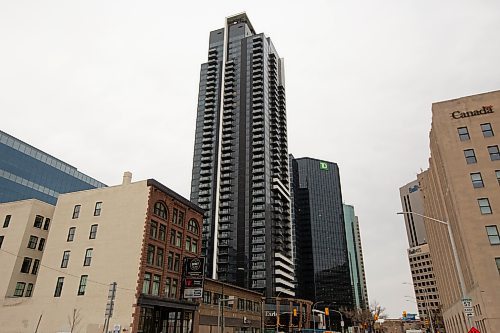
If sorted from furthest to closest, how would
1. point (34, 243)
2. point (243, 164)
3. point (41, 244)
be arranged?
1. point (243, 164)
2. point (41, 244)
3. point (34, 243)

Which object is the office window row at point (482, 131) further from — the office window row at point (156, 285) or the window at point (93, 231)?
the window at point (93, 231)

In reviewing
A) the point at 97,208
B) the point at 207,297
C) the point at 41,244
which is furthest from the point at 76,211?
the point at 207,297

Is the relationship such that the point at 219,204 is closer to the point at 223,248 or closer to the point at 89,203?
the point at 223,248

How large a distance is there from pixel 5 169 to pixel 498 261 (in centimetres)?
10964

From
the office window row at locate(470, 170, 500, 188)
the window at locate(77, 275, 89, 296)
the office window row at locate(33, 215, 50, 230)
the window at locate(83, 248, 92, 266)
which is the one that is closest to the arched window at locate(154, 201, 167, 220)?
the window at locate(83, 248, 92, 266)

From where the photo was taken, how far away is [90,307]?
43.4 meters

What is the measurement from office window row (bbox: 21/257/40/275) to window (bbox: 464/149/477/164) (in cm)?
5851

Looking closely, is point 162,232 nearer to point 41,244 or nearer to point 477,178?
point 41,244

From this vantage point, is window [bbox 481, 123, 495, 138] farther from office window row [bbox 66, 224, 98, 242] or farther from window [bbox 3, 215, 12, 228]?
window [bbox 3, 215, 12, 228]

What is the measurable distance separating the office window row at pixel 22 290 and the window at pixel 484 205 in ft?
191

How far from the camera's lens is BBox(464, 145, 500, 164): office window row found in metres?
49.5

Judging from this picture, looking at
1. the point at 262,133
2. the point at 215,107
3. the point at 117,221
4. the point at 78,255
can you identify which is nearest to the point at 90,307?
the point at 78,255

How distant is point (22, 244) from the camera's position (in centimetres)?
5050

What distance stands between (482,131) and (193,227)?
41786 mm
